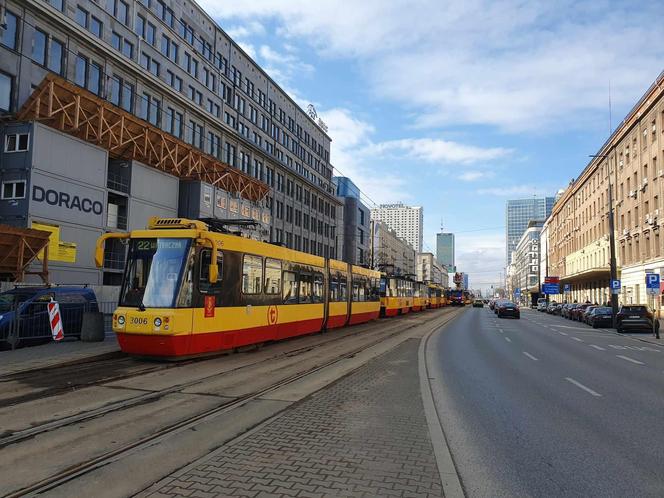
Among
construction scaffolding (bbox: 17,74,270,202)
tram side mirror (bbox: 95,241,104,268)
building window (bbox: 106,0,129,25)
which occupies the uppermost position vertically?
building window (bbox: 106,0,129,25)

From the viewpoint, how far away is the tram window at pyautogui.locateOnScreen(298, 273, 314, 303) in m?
18.2

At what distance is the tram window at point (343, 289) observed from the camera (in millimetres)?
23484

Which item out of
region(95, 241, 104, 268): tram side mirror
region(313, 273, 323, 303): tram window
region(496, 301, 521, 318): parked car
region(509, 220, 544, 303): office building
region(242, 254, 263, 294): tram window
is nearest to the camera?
region(95, 241, 104, 268): tram side mirror

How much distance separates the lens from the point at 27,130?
85.7 ft

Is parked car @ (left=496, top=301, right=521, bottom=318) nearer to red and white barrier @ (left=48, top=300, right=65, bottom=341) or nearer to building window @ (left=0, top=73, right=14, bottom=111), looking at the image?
red and white barrier @ (left=48, top=300, right=65, bottom=341)

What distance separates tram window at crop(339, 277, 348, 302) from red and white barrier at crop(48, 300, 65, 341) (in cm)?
1202

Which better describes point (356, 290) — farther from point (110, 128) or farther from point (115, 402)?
point (115, 402)

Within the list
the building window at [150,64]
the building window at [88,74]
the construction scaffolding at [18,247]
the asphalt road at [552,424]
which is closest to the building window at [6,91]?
the building window at [88,74]

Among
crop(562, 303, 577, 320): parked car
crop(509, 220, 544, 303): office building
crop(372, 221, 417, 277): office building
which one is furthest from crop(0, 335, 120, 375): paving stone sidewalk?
crop(509, 220, 544, 303): office building

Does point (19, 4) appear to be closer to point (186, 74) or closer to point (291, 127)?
point (186, 74)

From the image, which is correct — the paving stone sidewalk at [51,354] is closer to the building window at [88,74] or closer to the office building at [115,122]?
the office building at [115,122]

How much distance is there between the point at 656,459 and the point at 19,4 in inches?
1358

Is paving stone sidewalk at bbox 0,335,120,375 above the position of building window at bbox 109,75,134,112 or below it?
below

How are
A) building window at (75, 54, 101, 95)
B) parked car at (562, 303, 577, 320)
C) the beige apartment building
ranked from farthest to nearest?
parked car at (562, 303, 577, 320)
the beige apartment building
building window at (75, 54, 101, 95)
